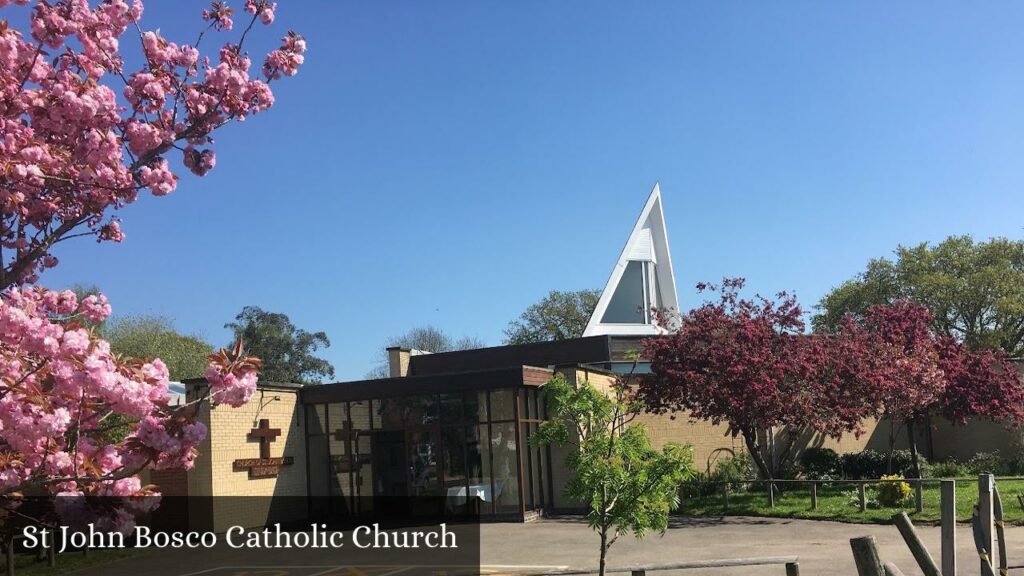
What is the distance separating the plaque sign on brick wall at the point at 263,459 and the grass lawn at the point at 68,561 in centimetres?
324

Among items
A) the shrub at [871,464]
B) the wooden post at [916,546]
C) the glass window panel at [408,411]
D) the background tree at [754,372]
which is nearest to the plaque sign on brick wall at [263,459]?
the glass window panel at [408,411]

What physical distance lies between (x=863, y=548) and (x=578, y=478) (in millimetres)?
3252

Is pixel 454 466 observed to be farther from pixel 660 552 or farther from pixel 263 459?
pixel 660 552

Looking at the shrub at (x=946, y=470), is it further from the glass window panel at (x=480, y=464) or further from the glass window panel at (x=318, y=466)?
the glass window panel at (x=318, y=466)

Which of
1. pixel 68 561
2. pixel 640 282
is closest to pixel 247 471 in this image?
pixel 68 561

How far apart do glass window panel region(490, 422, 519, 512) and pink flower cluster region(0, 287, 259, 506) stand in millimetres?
14712

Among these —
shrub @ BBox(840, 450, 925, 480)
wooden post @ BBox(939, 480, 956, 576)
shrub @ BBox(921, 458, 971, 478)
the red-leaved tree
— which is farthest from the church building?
wooden post @ BBox(939, 480, 956, 576)

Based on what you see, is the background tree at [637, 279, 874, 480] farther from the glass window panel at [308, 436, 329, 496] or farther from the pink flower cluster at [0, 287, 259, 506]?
the pink flower cluster at [0, 287, 259, 506]

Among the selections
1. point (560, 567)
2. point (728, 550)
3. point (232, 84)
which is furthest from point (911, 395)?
point (232, 84)

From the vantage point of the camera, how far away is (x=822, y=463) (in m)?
25.5

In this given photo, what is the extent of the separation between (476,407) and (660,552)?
7.47m

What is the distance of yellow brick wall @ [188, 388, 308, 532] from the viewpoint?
18.9 metres

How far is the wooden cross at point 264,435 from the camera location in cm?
2025

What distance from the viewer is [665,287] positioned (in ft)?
154
